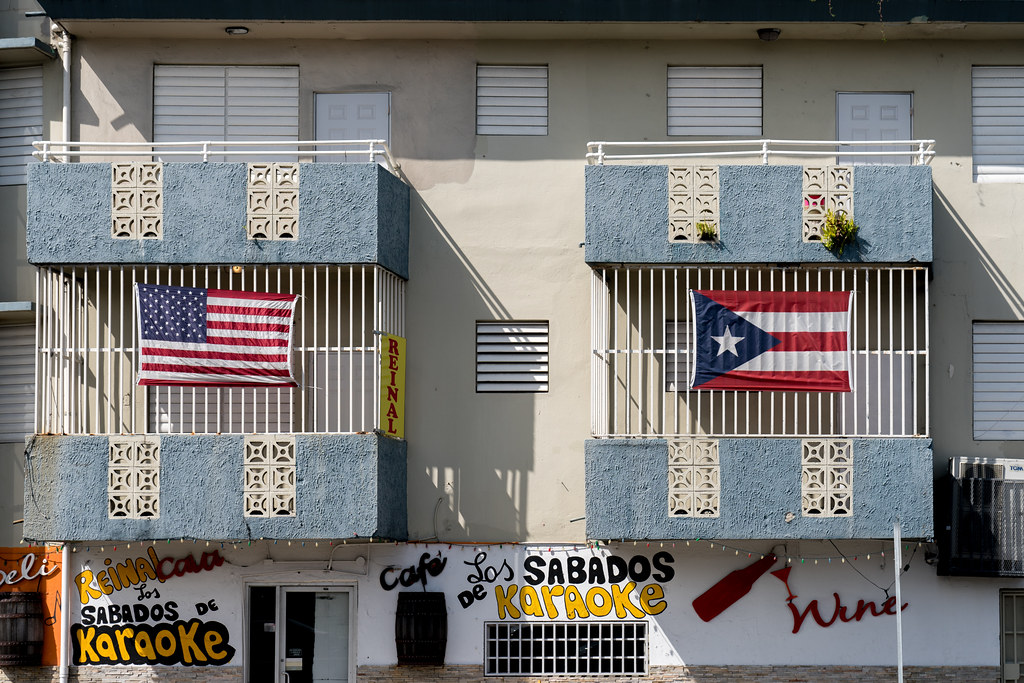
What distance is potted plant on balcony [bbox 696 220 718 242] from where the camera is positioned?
1869 centimetres

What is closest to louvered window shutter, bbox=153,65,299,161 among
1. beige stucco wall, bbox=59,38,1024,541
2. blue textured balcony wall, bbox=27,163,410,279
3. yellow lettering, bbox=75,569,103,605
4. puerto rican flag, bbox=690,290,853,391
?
beige stucco wall, bbox=59,38,1024,541

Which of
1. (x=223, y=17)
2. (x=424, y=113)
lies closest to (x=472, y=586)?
(x=424, y=113)

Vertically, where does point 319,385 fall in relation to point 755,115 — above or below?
below

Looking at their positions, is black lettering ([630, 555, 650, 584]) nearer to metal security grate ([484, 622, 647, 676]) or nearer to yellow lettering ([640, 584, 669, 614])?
yellow lettering ([640, 584, 669, 614])

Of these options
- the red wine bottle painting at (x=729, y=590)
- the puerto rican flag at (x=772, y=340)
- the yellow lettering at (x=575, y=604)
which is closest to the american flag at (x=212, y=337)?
the yellow lettering at (x=575, y=604)

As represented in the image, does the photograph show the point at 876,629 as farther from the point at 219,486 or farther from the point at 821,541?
the point at 219,486

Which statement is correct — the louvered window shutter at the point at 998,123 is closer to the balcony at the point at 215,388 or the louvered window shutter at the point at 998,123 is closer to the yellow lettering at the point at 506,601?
the balcony at the point at 215,388

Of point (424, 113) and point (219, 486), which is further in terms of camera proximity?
point (424, 113)

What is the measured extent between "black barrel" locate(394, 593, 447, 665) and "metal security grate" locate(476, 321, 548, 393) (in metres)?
3.00

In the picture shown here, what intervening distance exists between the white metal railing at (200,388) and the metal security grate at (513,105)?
2.66m

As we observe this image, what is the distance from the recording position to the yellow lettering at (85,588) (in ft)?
63.5

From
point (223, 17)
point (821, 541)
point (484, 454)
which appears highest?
point (223, 17)

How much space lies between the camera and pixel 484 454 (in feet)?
64.2

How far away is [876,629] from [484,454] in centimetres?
571
